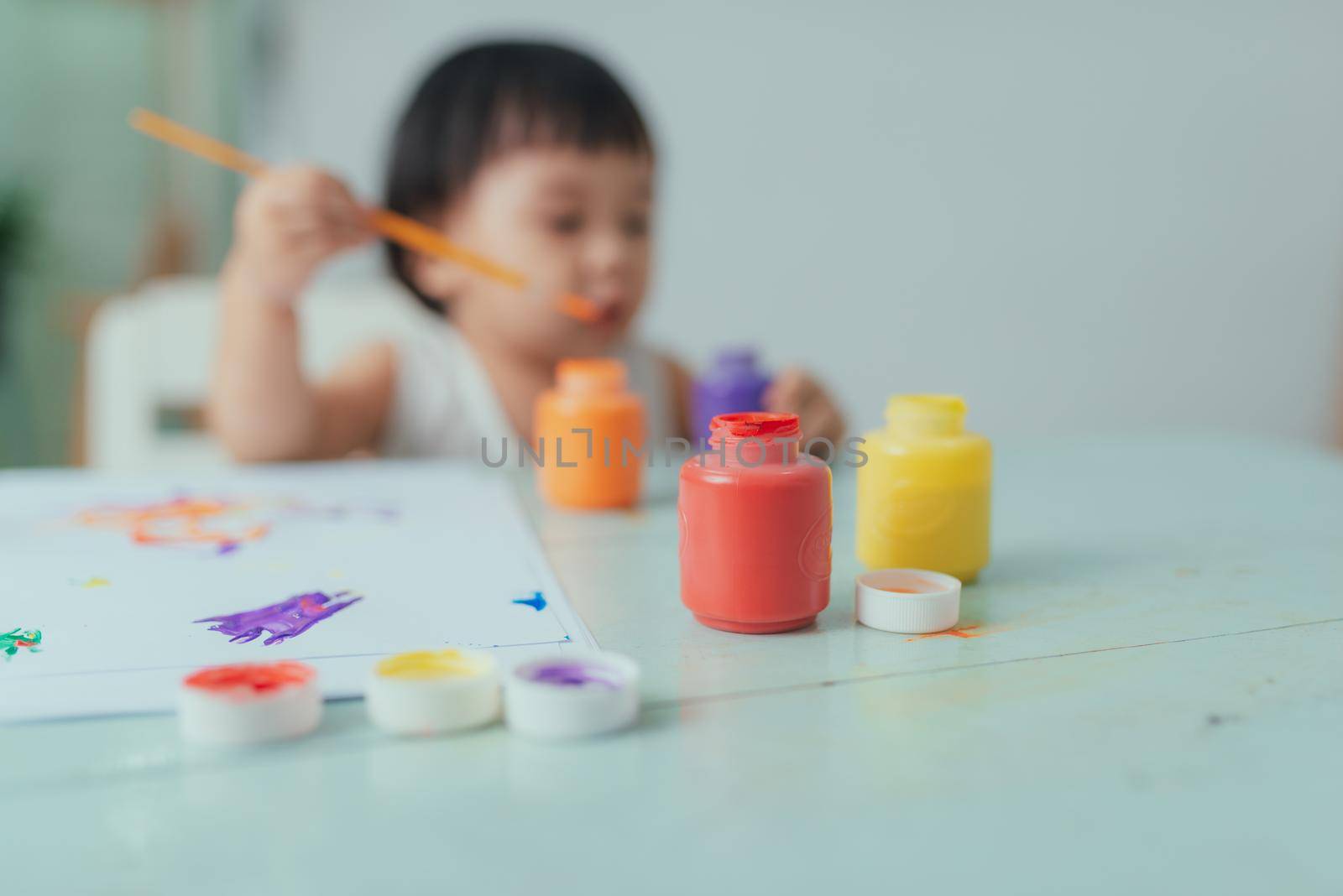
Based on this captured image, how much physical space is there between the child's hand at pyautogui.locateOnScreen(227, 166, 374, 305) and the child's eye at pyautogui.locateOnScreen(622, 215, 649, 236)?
10.4 inches

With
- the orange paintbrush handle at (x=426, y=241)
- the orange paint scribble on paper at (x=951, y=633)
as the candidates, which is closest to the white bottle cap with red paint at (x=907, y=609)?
the orange paint scribble on paper at (x=951, y=633)

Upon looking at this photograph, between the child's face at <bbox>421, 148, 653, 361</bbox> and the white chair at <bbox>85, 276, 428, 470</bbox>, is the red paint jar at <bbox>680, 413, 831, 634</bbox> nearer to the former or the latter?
the child's face at <bbox>421, 148, 653, 361</bbox>

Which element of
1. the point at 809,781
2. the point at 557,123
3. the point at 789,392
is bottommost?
the point at 809,781

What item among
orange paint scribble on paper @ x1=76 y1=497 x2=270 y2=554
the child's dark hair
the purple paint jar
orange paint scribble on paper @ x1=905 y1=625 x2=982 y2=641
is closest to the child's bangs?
the child's dark hair

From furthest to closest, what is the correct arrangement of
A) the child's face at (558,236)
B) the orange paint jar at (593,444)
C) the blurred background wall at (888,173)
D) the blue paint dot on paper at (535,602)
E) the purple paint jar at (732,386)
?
the blurred background wall at (888,173), the child's face at (558,236), the purple paint jar at (732,386), the orange paint jar at (593,444), the blue paint dot on paper at (535,602)

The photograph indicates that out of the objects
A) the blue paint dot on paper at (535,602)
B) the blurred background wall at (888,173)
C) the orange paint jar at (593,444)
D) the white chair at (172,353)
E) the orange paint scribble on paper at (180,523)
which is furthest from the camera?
the blurred background wall at (888,173)

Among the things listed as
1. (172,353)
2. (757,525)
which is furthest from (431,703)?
(172,353)

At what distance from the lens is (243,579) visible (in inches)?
23.4

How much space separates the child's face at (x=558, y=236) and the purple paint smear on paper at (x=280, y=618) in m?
0.57

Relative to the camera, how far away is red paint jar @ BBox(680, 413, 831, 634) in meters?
0.49

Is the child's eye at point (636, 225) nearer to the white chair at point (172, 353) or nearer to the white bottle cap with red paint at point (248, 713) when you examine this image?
the white chair at point (172, 353)

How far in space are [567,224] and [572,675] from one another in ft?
2.36

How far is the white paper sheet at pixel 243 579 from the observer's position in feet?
1.52

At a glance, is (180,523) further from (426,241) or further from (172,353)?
(172,353)
